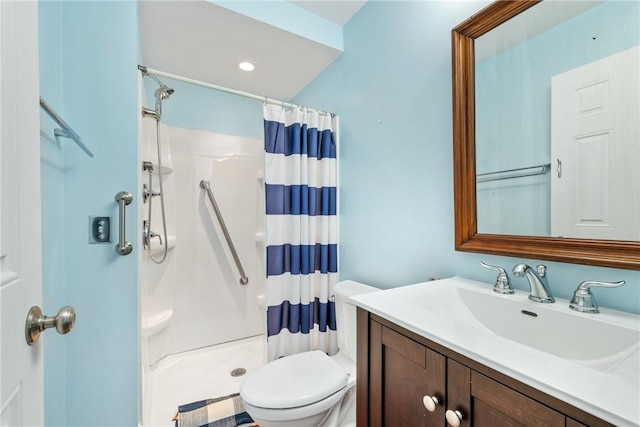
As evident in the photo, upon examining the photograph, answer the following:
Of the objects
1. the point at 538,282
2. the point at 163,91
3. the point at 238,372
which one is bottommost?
the point at 238,372

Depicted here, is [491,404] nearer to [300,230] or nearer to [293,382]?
[293,382]

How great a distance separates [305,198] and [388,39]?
0.99 metres

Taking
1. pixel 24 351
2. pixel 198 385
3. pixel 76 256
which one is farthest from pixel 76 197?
pixel 198 385

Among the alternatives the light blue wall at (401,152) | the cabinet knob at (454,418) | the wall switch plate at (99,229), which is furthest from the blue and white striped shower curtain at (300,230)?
the cabinet knob at (454,418)

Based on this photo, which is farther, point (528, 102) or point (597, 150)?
point (528, 102)

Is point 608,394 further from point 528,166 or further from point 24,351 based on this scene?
point 24,351

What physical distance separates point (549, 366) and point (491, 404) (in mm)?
133

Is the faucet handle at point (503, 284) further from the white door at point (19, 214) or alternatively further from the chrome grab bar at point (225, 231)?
the chrome grab bar at point (225, 231)

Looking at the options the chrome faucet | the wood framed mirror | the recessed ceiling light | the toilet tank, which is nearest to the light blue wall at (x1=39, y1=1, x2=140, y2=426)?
the recessed ceiling light

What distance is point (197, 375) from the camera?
1894 millimetres

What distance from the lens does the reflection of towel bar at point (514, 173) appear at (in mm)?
932

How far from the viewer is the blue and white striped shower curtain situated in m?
1.60

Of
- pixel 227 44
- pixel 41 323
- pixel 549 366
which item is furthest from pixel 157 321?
pixel 549 366

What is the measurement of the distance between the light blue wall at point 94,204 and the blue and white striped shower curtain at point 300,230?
662mm
